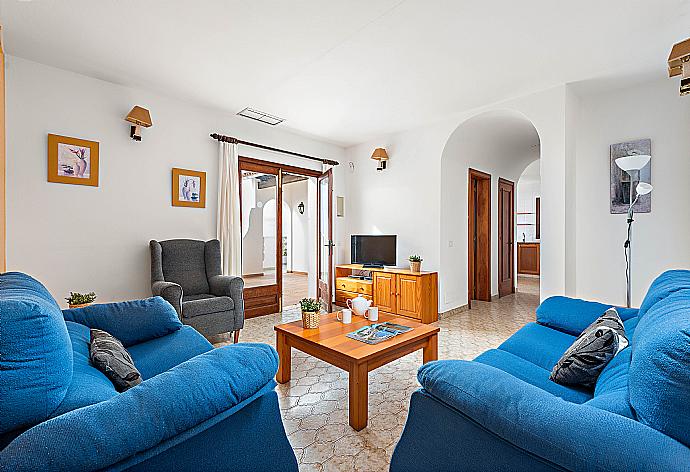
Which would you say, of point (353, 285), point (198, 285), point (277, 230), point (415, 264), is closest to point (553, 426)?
point (198, 285)

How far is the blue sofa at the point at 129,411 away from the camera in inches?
30.3

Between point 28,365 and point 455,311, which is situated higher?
point 28,365

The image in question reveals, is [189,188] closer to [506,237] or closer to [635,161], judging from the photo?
[635,161]

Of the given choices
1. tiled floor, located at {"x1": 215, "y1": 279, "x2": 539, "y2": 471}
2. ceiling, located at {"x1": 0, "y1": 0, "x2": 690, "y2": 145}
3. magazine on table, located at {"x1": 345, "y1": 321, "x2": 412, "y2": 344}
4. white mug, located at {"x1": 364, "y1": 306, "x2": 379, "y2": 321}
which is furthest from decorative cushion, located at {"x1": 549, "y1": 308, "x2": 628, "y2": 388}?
ceiling, located at {"x1": 0, "y1": 0, "x2": 690, "y2": 145}

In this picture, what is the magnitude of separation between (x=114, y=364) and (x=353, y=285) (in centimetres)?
415

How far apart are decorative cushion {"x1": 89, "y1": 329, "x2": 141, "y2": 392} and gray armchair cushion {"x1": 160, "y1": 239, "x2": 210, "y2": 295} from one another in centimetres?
242

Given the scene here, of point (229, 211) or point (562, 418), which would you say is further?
point (229, 211)

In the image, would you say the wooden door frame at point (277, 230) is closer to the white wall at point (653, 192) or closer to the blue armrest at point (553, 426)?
the white wall at point (653, 192)

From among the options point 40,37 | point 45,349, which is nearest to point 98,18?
point 40,37

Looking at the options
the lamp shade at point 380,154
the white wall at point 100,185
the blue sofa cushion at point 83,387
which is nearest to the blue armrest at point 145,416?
Answer: the blue sofa cushion at point 83,387

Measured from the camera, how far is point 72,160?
351 cm

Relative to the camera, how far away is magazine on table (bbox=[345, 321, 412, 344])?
2495 mm

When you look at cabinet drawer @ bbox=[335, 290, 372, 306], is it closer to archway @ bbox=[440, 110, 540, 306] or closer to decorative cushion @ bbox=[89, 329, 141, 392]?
archway @ bbox=[440, 110, 540, 306]

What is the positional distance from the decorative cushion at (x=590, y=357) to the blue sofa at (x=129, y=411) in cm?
129
